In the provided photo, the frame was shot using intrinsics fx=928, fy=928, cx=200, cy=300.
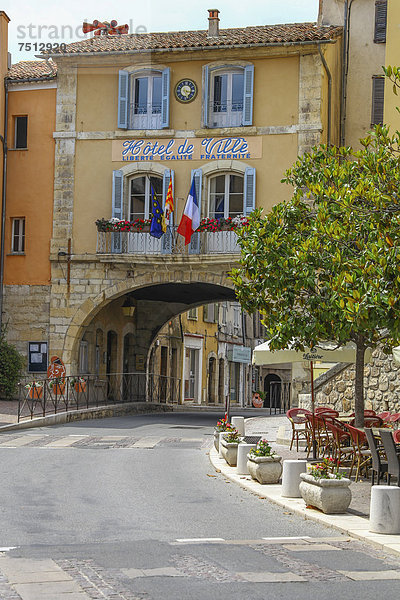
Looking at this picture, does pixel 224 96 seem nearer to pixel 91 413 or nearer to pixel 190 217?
pixel 190 217

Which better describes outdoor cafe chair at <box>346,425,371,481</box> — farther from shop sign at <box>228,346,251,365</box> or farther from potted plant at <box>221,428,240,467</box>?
shop sign at <box>228,346,251,365</box>

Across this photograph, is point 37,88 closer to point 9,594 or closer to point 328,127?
point 328,127

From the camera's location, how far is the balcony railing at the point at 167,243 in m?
27.3

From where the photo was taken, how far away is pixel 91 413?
86.1 feet

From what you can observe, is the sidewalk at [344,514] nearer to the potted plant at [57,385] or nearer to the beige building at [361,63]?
the potted plant at [57,385]

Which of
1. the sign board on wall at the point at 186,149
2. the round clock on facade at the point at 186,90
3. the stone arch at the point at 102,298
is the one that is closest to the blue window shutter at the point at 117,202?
the sign board on wall at the point at 186,149

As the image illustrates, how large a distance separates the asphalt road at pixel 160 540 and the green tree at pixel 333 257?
253 cm

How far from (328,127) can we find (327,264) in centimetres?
1571

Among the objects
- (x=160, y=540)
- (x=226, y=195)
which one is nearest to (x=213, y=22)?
(x=226, y=195)

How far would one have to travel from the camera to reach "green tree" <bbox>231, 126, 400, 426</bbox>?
10305mm

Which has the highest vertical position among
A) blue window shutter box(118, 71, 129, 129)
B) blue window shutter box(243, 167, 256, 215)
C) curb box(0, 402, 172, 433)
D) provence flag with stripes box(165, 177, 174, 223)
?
blue window shutter box(118, 71, 129, 129)

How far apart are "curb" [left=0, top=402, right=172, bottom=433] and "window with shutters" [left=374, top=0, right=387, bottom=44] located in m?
14.6

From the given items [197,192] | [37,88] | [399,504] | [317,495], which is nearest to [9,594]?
[399,504]

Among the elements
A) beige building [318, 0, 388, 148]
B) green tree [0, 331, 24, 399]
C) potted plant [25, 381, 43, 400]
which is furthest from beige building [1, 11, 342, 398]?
potted plant [25, 381, 43, 400]
